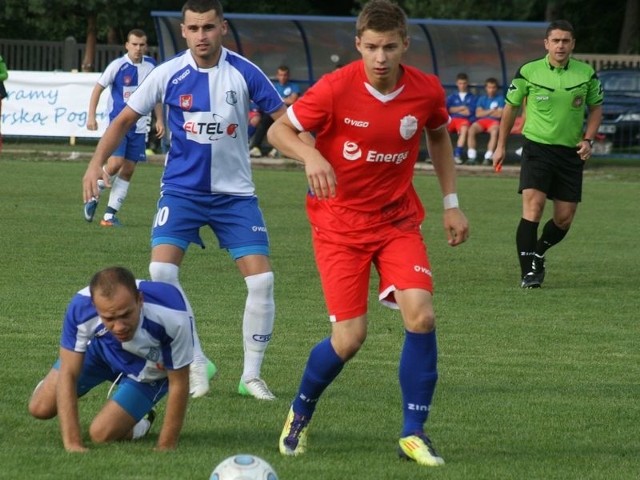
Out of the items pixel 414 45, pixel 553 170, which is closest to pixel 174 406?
pixel 553 170

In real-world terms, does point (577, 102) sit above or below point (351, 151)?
below

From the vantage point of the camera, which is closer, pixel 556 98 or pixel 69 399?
pixel 69 399

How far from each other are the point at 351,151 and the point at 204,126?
1.62 meters

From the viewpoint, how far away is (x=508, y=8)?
130 feet

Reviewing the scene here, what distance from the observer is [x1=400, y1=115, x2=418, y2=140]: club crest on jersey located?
6152mm

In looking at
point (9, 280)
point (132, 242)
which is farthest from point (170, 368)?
point (132, 242)

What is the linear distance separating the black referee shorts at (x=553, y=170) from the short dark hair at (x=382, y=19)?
632 cm

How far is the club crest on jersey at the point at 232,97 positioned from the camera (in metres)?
7.59

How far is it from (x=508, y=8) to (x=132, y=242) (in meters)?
27.4

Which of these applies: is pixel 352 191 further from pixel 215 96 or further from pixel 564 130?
pixel 564 130

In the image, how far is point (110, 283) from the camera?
5.66 metres

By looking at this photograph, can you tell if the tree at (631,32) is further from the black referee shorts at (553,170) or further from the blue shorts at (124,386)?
the blue shorts at (124,386)

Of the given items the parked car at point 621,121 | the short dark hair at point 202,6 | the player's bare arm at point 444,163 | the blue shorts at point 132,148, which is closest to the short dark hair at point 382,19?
the player's bare arm at point 444,163

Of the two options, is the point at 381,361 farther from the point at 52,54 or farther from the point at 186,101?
the point at 52,54
